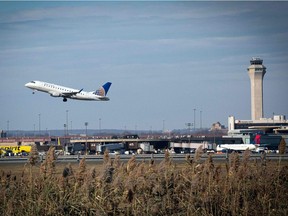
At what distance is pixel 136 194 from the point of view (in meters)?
30.7

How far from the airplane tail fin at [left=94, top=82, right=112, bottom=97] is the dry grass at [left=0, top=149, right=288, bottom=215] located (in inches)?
5245

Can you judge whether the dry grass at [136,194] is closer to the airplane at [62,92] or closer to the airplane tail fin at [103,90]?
the airplane at [62,92]

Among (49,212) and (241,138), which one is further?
(241,138)

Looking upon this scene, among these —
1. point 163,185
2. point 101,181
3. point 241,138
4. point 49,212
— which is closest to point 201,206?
point 163,185

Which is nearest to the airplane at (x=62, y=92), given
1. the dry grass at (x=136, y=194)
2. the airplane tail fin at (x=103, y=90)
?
the airplane tail fin at (x=103, y=90)

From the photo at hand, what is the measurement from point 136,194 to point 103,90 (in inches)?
5592

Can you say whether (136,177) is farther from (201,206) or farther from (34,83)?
(34,83)

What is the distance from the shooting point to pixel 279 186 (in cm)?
3609

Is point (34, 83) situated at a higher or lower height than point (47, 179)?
higher

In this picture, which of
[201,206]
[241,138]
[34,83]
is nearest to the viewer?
[201,206]

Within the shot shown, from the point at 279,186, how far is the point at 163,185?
8269mm

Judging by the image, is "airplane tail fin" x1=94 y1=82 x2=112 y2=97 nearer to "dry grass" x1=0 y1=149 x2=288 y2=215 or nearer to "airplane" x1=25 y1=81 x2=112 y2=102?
"airplane" x1=25 y1=81 x2=112 y2=102

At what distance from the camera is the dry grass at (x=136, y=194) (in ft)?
97.9

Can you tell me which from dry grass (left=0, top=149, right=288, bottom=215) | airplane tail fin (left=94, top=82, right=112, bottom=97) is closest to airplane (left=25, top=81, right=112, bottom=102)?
airplane tail fin (left=94, top=82, right=112, bottom=97)
